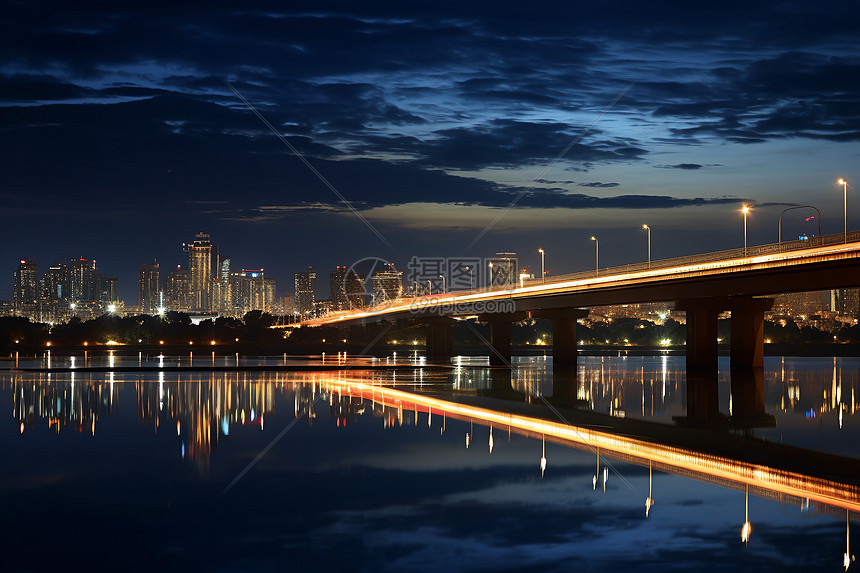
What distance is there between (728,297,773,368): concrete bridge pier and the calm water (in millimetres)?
45585

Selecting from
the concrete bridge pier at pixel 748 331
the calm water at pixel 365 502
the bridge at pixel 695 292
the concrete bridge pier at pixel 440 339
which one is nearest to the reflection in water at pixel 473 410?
the calm water at pixel 365 502

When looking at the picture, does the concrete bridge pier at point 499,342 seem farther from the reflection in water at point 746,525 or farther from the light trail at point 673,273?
the reflection in water at point 746,525

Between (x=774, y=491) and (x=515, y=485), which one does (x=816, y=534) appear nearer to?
(x=774, y=491)

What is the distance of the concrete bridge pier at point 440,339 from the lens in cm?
14188

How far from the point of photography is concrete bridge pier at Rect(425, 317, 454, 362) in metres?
142

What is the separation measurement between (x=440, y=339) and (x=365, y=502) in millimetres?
123592

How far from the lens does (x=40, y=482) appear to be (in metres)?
23.1

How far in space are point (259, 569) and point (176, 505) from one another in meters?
5.45

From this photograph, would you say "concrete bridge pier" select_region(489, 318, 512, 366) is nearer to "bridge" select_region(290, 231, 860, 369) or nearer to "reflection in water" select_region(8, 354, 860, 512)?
"bridge" select_region(290, 231, 860, 369)

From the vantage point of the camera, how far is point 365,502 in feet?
69.3

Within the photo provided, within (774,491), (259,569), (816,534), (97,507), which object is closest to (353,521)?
(259,569)

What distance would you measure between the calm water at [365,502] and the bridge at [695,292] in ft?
68.0

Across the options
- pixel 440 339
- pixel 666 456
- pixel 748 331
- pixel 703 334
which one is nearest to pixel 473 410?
pixel 666 456

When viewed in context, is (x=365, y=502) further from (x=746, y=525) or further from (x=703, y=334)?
(x=703, y=334)
